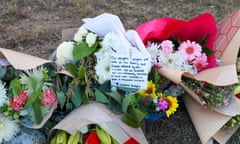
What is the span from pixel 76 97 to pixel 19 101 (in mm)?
178

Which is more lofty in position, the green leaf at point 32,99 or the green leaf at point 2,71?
the green leaf at point 2,71

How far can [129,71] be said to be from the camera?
4.31 feet

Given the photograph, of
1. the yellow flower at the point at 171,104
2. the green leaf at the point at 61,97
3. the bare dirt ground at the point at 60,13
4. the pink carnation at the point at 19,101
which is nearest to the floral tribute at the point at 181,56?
the yellow flower at the point at 171,104

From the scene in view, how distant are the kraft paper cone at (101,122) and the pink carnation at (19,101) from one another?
0.44 feet

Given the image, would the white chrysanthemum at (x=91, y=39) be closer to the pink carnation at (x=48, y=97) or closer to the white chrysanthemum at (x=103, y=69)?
the white chrysanthemum at (x=103, y=69)

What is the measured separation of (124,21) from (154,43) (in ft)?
5.04

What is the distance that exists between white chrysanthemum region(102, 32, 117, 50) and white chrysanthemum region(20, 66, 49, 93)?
0.72 ft

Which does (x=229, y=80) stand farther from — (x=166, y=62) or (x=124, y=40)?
(x=124, y=40)

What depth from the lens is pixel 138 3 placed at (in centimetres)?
322

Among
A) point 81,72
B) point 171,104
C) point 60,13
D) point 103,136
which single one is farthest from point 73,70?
point 60,13

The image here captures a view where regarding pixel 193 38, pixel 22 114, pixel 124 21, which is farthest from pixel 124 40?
pixel 124 21

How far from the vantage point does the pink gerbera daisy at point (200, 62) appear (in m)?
1.37

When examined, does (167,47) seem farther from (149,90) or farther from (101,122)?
(101,122)

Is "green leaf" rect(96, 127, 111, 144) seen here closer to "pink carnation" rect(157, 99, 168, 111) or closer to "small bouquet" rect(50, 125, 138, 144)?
"small bouquet" rect(50, 125, 138, 144)
